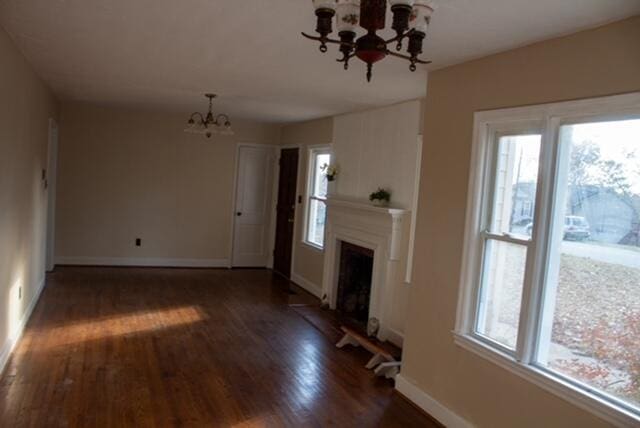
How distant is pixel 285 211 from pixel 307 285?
1.45 meters

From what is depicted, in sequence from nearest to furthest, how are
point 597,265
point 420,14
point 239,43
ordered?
1. point 420,14
2. point 597,265
3. point 239,43

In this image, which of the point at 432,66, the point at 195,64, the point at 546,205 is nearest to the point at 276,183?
the point at 195,64

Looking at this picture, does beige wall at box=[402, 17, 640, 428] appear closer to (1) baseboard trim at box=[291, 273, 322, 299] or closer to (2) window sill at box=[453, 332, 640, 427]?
(2) window sill at box=[453, 332, 640, 427]

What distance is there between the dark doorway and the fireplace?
185 cm

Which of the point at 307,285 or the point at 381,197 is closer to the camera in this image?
the point at 381,197

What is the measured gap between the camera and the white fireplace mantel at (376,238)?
4957 mm

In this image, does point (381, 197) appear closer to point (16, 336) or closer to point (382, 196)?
point (382, 196)

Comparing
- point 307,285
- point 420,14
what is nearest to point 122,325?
point 307,285

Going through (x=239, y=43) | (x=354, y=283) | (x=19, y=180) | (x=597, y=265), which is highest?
(x=239, y=43)

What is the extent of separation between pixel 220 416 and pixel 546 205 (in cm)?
231

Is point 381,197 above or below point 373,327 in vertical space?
above

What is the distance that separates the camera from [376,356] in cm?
439

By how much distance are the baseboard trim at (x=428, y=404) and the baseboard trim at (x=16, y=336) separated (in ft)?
9.35

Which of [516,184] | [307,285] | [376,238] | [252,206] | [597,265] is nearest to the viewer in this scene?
[597,265]
